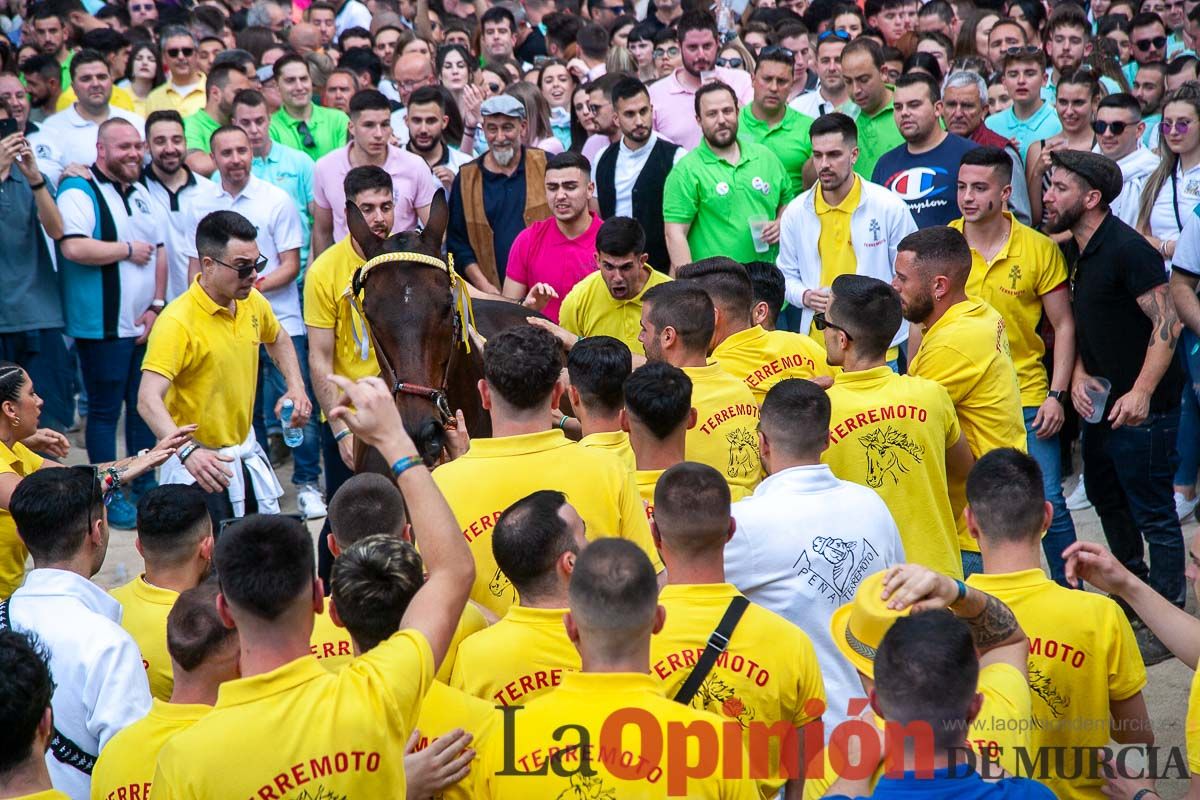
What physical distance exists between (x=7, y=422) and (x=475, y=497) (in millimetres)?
2661

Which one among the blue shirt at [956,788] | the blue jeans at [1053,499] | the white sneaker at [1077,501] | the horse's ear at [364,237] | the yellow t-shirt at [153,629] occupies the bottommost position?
the white sneaker at [1077,501]

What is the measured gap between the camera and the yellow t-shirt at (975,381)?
638 cm

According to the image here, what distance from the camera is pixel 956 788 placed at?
3.08 metres

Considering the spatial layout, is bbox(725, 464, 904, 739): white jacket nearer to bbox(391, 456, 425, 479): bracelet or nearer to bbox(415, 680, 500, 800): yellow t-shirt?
bbox(415, 680, 500, 800): yellow t-shirt

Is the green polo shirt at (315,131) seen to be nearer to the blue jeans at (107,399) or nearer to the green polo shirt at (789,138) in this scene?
the blue jeans at (107,399)

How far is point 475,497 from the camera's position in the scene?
4.87 metres

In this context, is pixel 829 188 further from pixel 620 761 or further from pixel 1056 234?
pixel 620 761

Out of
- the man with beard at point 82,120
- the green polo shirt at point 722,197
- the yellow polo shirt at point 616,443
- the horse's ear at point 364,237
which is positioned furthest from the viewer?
the man with beard at point 82,120

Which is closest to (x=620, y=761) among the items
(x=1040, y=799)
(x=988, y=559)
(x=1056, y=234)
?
(x=1040, y=799)

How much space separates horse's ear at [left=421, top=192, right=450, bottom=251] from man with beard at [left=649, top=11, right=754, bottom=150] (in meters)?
4.44

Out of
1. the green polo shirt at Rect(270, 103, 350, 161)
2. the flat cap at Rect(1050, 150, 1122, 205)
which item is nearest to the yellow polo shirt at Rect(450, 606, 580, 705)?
the flat cap at Rect(1050, 150, 1122, 205)

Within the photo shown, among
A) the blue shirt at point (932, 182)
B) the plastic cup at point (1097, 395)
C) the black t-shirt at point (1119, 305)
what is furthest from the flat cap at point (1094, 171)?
the blue shirt at point (932, 182)

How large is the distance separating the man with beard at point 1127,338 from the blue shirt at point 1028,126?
2413mm

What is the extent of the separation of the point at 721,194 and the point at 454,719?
20.2 ft
